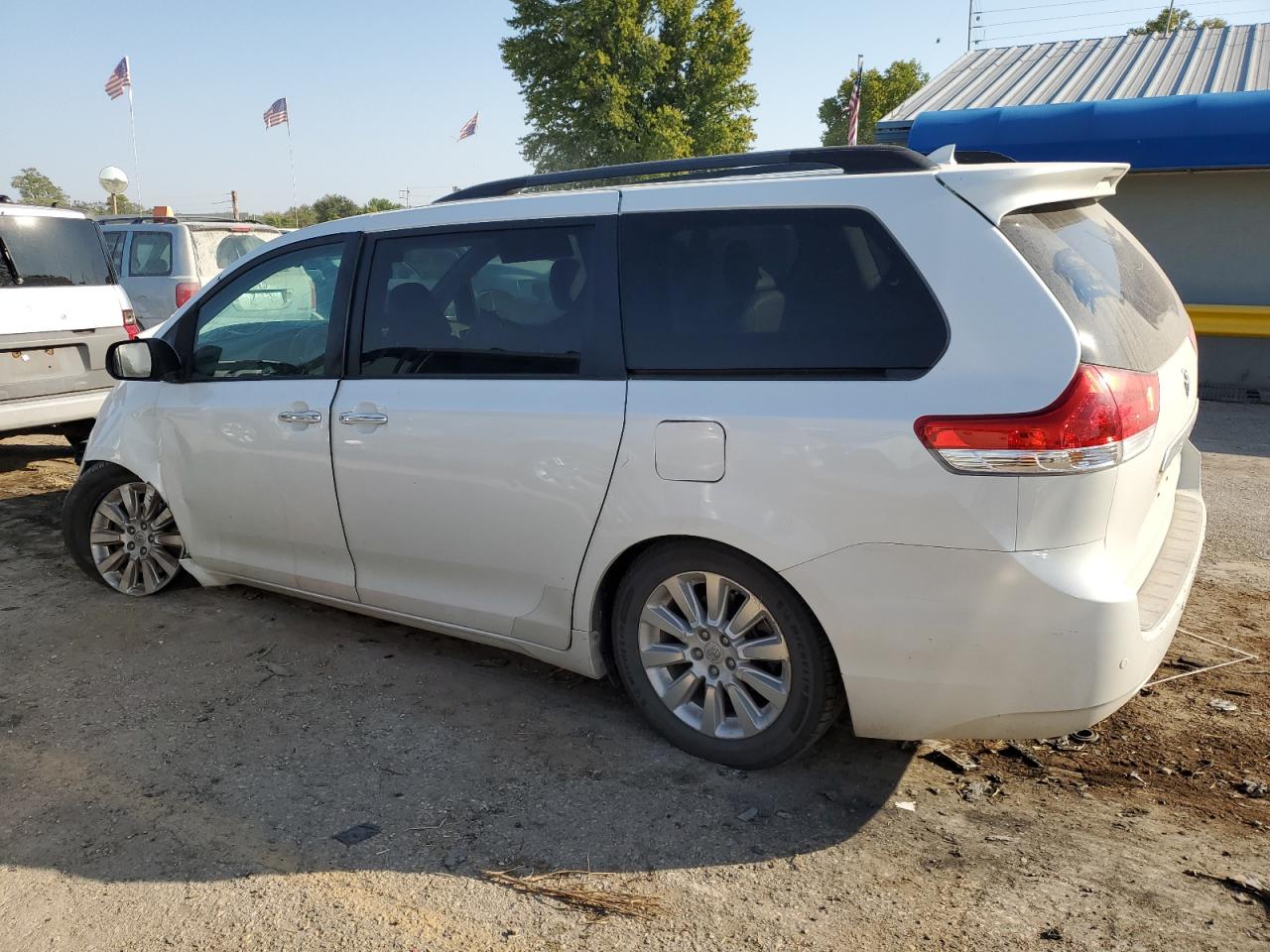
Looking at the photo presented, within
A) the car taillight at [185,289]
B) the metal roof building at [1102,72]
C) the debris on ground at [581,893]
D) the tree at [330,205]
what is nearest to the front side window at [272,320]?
the debris on ground at [581,893]

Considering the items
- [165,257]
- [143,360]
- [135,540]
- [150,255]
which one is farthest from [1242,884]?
[150,255]

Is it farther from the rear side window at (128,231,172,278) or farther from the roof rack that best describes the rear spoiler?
the rear side window at (128,231,172,278)

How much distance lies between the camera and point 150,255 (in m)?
10.5

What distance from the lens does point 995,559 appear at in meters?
2.60

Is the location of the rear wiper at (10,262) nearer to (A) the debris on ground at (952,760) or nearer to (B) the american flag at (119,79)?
(A) the debris on ground at (952,760)

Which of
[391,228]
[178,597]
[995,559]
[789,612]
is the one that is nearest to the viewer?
[995,559]

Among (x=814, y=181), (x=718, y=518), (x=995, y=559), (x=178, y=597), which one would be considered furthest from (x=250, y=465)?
(x=995, y=559)

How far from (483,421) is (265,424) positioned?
118 cm

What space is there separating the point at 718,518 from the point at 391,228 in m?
1.88

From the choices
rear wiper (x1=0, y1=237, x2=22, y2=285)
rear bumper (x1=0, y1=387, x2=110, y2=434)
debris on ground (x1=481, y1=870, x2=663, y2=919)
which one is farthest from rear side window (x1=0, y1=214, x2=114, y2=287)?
debris on ground (x1=481, y1=870, x2=663, y2=919)

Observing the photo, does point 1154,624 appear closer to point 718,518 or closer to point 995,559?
point 995,559

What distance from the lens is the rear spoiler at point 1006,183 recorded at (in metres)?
2.74

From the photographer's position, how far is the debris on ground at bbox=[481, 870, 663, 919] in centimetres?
261

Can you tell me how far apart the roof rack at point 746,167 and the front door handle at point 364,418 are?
2.96 ft
